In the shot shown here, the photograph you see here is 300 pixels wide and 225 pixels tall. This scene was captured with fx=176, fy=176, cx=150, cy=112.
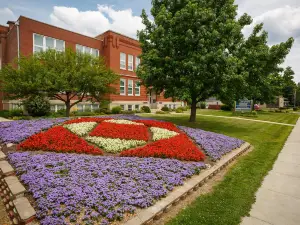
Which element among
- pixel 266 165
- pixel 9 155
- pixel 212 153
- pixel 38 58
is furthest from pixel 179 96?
pixel 38 58

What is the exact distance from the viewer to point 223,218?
12.7 feet

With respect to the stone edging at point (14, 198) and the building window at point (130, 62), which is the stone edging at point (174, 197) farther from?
the building window at point (130, 62)

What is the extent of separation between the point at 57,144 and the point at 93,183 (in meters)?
3.44

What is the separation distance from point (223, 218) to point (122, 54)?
29.6m

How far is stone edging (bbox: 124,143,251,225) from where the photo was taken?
11.8 feet

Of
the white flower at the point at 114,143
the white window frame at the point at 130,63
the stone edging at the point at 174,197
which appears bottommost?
the stone edging at the point at 174,197

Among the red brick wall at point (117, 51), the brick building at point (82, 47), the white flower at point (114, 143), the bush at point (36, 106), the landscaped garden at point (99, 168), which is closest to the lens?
the landscaped garden at point (99, 168)

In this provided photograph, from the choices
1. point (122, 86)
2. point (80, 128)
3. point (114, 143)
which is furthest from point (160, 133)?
point (122, 86)

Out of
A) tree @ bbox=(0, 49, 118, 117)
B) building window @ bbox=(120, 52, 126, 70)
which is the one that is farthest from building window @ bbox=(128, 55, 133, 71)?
tree @ bbox=(0, 49, 118, 117)

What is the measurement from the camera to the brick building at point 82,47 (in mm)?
20678

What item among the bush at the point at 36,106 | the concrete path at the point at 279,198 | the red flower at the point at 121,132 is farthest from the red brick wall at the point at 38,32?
Result: the concrete path at the point at 279,198

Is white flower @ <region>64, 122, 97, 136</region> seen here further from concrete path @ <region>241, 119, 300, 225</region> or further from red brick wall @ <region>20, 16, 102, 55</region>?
red brick wall @ <region>20, 16, 102, 55</region>

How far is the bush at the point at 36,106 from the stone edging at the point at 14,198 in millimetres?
13662

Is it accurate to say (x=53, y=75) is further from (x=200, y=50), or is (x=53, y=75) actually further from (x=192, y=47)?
(x=200, y=50)
